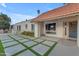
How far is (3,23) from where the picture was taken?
14406 mm

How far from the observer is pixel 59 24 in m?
17.7

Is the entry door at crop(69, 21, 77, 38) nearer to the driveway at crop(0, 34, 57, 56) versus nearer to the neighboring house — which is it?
the driveway at crop(0, 34, 57, 56)

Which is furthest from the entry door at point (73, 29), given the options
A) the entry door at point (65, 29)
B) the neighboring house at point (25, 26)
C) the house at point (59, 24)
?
the neighboring house at point (25, 26)

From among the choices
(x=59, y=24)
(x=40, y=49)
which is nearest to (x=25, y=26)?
(x=59, y=24)

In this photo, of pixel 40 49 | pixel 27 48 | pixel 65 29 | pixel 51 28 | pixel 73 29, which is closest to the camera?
pixel 40 49

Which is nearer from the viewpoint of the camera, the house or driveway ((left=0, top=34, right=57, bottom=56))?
driveway ((left=0, top=34, right=57, bottom=56))

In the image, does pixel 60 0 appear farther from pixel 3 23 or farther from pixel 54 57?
pixel 3 23

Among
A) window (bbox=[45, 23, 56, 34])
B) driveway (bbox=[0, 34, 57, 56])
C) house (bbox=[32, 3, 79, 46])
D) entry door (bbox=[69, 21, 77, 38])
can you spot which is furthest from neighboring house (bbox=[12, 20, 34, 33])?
entry door (bbox=[69, 21, 77, 38])

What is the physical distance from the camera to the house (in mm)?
14492

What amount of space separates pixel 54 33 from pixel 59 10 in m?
3.04

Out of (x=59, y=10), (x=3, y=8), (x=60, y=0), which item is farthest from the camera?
(x=59, y=10)

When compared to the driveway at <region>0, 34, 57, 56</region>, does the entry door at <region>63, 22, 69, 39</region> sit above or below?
above

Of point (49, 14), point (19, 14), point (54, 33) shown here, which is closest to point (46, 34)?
point (54, 33)

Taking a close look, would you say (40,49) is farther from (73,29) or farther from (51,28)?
(51,28)
